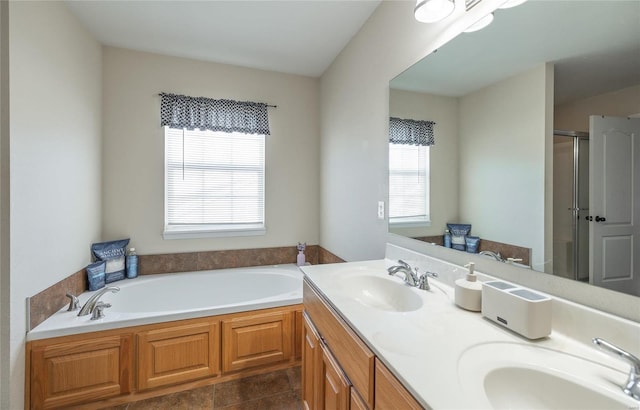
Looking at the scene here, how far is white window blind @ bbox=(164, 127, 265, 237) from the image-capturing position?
2662 mm

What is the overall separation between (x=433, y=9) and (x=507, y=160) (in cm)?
78

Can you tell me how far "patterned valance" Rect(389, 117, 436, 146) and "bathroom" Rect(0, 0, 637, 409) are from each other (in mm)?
122

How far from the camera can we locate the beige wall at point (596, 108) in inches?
28.6

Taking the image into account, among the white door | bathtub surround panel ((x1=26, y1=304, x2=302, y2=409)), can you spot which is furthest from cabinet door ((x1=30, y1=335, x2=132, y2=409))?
A: the white door

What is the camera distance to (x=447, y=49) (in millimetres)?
1334

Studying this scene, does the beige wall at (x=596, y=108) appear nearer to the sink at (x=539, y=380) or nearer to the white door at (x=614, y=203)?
the white door at (x=614, y=203)

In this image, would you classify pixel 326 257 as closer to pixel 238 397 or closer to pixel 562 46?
pixel 238 397

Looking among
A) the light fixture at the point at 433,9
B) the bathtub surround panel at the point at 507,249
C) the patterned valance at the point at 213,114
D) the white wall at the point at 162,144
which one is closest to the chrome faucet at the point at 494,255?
the bathtub surround panel at the point at 507,249

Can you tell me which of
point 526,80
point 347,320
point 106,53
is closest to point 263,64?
point 106,53

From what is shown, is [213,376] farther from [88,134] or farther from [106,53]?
[106,53]

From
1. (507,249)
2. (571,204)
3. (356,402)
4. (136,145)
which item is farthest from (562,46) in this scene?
(136,145)

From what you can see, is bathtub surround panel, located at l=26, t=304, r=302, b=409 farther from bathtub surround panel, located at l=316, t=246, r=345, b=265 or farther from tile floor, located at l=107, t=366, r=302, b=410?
bathtub surround panel, located at l=316, t=246, r=345, b=265

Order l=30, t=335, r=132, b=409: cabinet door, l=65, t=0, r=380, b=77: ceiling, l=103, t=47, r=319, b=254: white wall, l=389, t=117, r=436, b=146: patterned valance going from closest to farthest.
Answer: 1. l=389, t=117, r=436, b=146: patterned valance
2. l=30, t=335, r=132, b=409: cabinet door
3. l=65, t=0, r=380, b=77: ceiling
4. l=103, t=47, r=319, b=254: white wall

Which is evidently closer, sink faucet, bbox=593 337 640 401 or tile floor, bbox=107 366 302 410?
sink faucet, bbox=593 337 640 401
